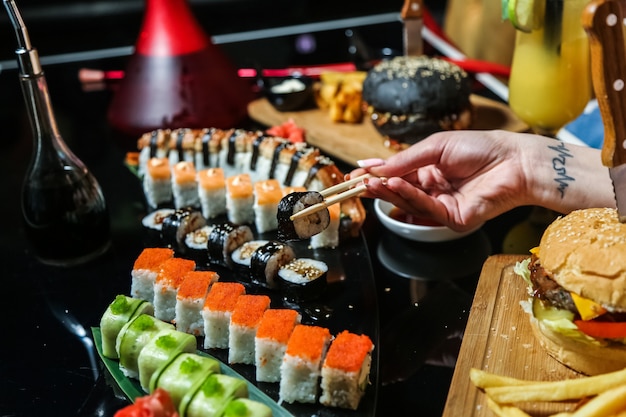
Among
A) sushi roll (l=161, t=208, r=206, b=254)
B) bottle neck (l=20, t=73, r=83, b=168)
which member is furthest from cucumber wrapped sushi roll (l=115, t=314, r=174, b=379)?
bottle neck (l=20, t=73, r=83, b=168)

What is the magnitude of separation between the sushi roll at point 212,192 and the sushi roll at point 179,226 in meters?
0.18

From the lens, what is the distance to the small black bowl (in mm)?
3570

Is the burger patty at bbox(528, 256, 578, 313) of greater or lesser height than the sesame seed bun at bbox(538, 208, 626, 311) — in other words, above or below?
below

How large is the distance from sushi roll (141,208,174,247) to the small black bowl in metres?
1.09

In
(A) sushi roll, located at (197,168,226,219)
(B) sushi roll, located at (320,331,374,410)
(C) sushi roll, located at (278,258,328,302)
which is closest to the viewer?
(B) sushi roll, located at (320,331,374,410)

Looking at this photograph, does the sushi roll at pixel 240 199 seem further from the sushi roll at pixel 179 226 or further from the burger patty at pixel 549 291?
the burger patty at pixel 549 291

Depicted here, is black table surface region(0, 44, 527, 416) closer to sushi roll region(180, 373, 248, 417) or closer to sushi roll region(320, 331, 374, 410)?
sushi roll region(320, 331, 374, 410)

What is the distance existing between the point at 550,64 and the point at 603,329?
1.47 meters

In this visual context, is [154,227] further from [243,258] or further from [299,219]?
[299,219]

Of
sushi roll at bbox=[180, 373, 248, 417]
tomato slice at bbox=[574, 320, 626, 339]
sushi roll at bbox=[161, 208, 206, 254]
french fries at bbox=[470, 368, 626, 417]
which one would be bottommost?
french fries at bbox=[470, 368, 626, 417]

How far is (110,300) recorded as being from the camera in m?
2.38

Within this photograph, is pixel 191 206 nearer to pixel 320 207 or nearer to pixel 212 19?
pixel 320 207

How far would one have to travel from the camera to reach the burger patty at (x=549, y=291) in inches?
69.9

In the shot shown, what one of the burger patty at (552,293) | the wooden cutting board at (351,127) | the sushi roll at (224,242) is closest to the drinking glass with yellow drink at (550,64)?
the wooden cutting board at (351,127)
